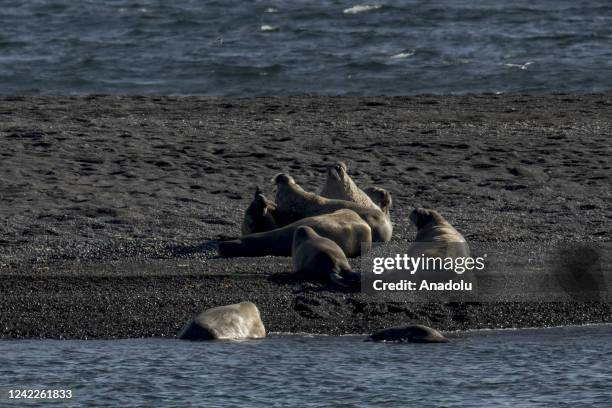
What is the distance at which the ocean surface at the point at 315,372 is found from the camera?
9102 millimetres

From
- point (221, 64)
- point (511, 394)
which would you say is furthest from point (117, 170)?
point (221, 64)

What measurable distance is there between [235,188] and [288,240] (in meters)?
3.03

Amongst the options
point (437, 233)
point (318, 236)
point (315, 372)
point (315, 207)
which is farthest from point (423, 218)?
point (315, 372)

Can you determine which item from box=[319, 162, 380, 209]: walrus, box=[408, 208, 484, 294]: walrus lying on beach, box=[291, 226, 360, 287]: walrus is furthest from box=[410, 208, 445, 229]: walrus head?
box=[319, 162, 380, 209]: walrus

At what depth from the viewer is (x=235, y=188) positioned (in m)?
15.5

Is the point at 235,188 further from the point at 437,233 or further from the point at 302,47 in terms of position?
the point at 302,47

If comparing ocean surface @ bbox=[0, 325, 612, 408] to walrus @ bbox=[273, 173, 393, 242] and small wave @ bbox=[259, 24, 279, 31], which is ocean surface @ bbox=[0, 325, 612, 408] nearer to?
walrus @ bbox=[273, 173, 393, 242]

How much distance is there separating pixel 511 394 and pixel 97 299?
347 centimetres

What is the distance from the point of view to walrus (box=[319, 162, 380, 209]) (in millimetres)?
13914

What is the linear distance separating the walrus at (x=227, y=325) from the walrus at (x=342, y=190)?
3.72 meters

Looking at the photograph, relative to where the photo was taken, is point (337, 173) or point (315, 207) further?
point (337, 173)

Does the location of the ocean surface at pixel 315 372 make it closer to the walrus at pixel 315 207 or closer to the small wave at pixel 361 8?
the walrus at pixel 315 207

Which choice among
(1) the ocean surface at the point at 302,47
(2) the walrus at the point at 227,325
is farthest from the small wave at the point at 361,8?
(2) the walrus at the point at 227,325

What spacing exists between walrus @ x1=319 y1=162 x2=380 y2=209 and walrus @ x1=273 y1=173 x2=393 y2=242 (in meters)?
0.26
